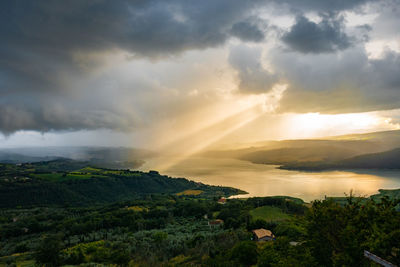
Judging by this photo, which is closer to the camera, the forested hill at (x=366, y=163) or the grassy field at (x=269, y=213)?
the grassy field at (x=269, y=213)

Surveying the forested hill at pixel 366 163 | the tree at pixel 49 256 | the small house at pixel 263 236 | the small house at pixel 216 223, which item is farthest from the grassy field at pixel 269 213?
the forested hill at pixel 366 163

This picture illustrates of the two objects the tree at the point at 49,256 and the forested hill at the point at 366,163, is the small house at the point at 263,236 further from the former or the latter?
the forested hill at the point at 366,163

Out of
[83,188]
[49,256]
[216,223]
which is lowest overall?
[83,188]

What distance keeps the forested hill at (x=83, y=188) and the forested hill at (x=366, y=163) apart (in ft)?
197

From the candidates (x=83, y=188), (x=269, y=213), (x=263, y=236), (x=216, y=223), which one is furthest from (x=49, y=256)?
(x=83, y=188)

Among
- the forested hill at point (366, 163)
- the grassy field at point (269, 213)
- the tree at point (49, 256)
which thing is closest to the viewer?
the tree at point (49, 256)

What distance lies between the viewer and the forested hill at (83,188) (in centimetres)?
8694

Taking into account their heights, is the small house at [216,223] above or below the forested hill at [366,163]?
below

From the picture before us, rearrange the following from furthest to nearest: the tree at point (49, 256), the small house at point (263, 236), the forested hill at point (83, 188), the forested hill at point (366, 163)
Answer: the forested hill at point (366, 163) < the forested hill at point (83, 188) < the small house at point (263, 236) < the tree at point (49, 256)

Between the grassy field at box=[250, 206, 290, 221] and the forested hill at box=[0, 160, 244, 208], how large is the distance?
46145 millimetres

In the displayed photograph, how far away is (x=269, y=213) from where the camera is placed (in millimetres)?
52625

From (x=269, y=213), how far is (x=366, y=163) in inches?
3840

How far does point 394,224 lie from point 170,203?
7526cm

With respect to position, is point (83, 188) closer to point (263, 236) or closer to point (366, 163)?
point (263, 236)
